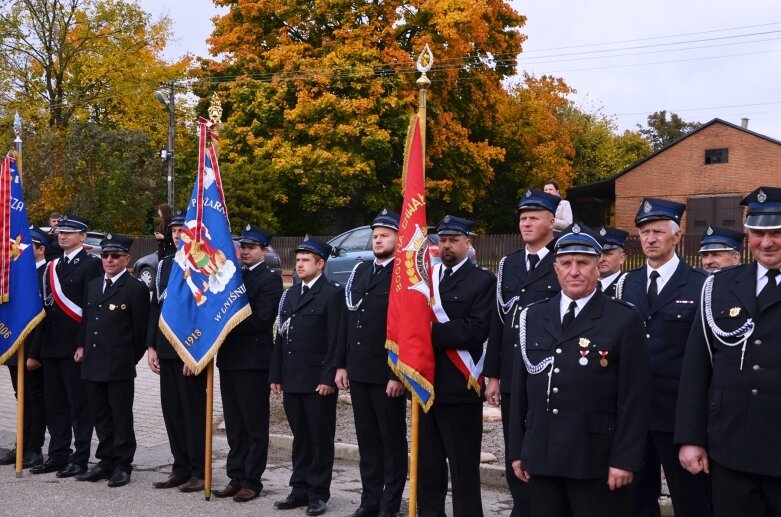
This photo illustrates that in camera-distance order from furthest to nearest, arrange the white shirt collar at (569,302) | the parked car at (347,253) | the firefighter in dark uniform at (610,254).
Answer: the parked car at (347,253)
the firefighter in dark uniform at (610,254)
the white shirt collar at (569,302)

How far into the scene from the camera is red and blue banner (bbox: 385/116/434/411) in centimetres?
597

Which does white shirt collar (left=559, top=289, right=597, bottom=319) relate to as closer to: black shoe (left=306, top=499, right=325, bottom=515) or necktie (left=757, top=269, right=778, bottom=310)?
necktie (left=757, top=269, right=778, bottom=310)

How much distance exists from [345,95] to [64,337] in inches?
949

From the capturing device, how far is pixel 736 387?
13.2ft

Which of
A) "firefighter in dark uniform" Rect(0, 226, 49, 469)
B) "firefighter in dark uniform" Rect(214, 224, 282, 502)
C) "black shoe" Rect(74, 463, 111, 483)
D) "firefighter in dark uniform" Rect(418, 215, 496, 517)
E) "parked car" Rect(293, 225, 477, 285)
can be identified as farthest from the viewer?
"parked car" Rect(293, 225, 477, 285)

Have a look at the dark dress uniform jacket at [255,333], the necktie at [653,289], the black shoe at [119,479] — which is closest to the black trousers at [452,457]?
the necktie at [653,289]

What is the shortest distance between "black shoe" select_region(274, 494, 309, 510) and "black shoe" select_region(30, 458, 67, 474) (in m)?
2.47

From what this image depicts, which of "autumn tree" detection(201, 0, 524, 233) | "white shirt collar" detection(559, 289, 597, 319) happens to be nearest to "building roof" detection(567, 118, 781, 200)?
"autumn tree" detection(201, 0, 524, 233)

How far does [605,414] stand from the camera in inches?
169

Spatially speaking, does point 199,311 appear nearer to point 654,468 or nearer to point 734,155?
point 654,468

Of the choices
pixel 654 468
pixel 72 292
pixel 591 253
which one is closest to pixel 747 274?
pixel 591 253

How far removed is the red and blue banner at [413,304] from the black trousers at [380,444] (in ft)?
1.68

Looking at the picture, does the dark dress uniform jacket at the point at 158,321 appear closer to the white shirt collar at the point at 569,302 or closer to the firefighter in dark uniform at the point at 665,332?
the firefighter in dark uniform at the point at 665,332

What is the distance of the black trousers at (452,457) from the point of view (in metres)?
5.99
